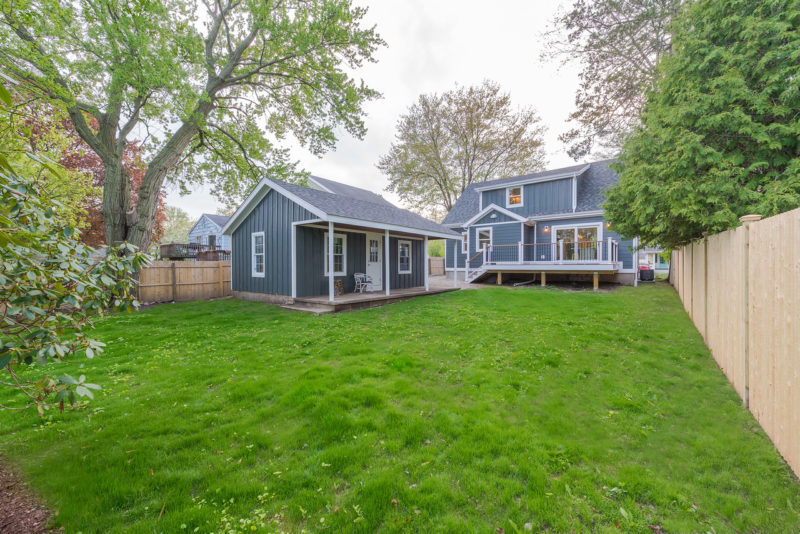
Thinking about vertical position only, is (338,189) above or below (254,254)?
above

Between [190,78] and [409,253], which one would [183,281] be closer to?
[190,78]

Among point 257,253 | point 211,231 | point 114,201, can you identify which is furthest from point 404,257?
point 211,231

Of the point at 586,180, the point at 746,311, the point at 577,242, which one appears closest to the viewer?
the point at 746,311

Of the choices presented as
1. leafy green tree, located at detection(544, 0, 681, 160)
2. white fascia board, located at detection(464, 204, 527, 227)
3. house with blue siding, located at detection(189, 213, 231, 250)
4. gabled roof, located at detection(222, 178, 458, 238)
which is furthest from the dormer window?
house with blue siding, located at detection(189, 213, 231, 250)

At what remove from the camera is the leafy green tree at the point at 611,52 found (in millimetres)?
11477

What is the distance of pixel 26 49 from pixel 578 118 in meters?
19.6

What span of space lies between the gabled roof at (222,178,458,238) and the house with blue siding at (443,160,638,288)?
11.5 ft

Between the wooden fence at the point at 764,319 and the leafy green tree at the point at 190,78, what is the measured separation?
1140 centimetres

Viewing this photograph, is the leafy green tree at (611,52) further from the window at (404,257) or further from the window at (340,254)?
the window at (340,254)

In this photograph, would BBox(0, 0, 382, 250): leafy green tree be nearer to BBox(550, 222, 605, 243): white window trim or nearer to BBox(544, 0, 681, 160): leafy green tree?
BBox(544, 0, 681, 160): leafy green tree

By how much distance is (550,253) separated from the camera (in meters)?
15.7

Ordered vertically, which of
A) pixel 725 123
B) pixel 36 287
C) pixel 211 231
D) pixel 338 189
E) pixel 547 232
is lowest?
pixel 36 287

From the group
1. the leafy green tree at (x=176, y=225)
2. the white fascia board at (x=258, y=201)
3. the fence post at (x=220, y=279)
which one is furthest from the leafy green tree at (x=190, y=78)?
the leafy green tree at (x=176, y=225)

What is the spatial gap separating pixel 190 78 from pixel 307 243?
22.4 feet
